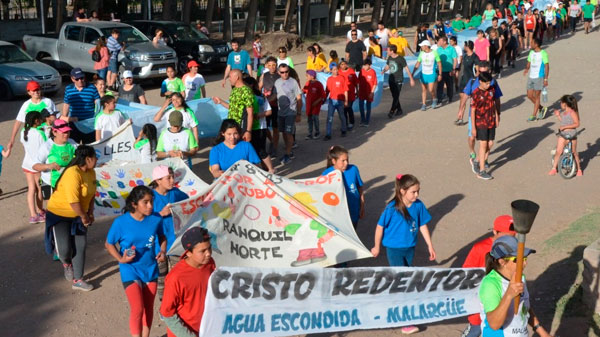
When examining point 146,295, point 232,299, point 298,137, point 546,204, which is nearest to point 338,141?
point 298,137

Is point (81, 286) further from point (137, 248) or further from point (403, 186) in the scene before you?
point (403, 186)

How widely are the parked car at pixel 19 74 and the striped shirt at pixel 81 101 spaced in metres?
8.16

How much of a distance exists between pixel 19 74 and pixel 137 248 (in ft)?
50.7

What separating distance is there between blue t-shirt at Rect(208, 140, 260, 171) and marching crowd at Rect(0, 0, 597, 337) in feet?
0.04

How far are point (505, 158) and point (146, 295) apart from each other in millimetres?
9197

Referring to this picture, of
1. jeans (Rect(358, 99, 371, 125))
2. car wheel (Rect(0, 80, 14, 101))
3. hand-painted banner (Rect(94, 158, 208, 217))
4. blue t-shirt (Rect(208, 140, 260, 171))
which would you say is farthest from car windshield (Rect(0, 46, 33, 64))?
blue t-shirt (Rect(208, 140, 260, 171))

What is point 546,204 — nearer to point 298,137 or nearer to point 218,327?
point 298,137

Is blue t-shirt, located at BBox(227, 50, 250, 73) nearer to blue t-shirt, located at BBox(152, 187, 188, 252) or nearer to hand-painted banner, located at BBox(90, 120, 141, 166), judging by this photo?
hand-painted banner, located at BBox(90, 120, 141, 166)

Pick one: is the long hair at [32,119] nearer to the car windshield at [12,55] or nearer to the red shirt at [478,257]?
the red shirt at [478,257]

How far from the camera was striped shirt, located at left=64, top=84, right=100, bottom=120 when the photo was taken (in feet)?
43.0

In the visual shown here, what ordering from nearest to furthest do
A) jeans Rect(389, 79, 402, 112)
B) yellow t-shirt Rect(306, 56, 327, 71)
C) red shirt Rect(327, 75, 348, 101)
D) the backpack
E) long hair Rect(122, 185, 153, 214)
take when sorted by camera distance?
long hair Rect(122, 185, 153, 214) < red shirt Rect(327, 75, 348, 101) < jeans Rect(389, 79, 402, 112) < yellow t-shirt Rect(306, 56, 327, 71) < the backpack

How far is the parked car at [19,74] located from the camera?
67.4ft

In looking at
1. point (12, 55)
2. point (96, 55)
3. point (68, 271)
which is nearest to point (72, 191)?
point (68, 271)

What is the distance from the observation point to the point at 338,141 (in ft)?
52.0
